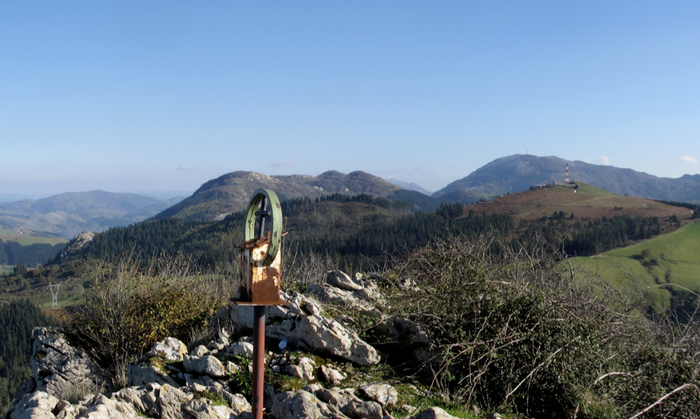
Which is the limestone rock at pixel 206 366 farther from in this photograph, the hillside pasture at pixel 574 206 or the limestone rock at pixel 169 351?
the hillside pasture at pixel 574 206

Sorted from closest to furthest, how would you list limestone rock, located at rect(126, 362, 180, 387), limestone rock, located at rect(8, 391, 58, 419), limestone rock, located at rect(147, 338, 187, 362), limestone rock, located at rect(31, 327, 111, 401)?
limestone rock, located at rect(8, 391, 58, 419)
limestone rock, located at rect(126, 362, 180, 387)
limestone rock, located at rect(147, 338, 187, 362)
limestone rock, located at rect(31, 327, 111, 401)

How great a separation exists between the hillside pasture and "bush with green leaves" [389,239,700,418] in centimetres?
12836

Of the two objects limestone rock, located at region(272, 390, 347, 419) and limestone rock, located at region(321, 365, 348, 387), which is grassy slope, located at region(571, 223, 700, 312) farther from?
limestone rock, located at region(272, 390, 347, 419)

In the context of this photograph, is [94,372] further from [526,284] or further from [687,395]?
[687,395]

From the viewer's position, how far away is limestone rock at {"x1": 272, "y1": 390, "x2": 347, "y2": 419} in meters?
5.94

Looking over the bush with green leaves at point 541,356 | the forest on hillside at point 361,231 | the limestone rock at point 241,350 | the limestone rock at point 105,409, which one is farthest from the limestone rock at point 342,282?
the forest on hillside at point 361,231

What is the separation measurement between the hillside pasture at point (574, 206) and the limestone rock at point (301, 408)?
131492 mm

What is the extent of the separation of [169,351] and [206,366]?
153cm

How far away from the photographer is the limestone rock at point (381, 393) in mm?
6746

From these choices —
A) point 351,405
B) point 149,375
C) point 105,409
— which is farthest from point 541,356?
point 149,375

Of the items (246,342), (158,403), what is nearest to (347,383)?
(246,342)

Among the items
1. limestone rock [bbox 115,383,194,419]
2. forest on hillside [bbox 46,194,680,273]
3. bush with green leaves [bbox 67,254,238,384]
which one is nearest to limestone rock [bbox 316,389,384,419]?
limestone rock [bbox 115,383,194,419]

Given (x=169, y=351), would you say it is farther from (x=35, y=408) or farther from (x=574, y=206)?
(x=574, y=206)

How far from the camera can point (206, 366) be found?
741 centimetres
